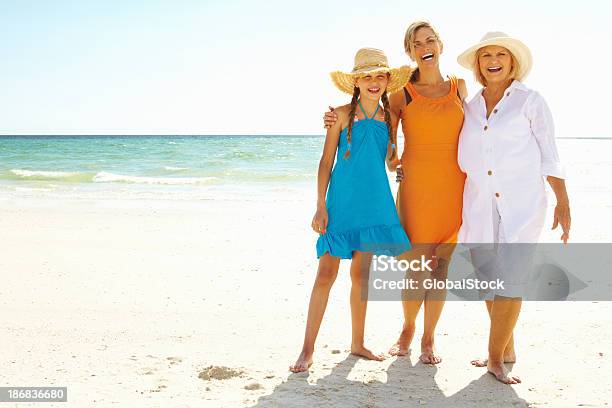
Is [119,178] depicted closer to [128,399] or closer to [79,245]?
[79,245]

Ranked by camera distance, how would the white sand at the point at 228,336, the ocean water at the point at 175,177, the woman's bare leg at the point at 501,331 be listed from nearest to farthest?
the white sand at the point at 228,336 < the woman's bare leg at the point at 501,331 < the ocean water at the point at 175,177

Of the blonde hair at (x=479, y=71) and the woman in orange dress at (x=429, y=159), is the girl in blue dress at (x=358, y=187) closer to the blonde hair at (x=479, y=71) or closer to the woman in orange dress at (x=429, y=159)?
the woman in orange dress at (x=429, y=159)

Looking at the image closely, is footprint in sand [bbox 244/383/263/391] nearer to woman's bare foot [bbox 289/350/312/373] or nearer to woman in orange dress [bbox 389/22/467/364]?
woman's bare foot [bbox 289/350/312/373]

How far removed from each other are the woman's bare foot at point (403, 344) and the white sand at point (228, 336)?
0.08 metres

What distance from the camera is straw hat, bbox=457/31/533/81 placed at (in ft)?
11.2

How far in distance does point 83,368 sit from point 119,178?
16.5m

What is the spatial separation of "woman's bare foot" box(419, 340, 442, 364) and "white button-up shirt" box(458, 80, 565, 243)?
80 centimetres

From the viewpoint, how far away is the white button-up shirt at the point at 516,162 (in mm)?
3354

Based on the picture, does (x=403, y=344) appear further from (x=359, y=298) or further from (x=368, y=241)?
(x=368, y=241)

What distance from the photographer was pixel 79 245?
7004 millimetres

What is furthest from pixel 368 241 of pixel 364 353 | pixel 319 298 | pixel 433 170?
pixel 364 353

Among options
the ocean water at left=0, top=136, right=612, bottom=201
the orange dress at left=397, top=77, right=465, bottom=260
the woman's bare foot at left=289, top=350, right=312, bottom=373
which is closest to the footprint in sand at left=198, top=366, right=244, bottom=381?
the woman's bare foot at left=289, top=350, right=312, bottom=373

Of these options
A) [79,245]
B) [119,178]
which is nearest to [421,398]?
[79,245]

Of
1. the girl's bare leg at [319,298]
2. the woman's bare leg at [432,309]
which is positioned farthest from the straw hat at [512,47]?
the girl's bare leg at [319,298]
